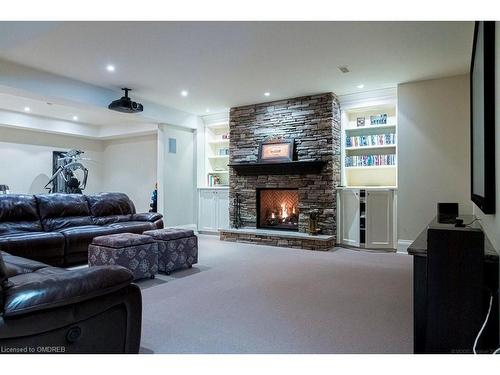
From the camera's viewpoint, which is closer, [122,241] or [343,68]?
[122,241]

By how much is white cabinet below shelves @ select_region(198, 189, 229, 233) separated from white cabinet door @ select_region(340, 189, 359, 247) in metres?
2.42

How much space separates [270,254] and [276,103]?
9.21ft

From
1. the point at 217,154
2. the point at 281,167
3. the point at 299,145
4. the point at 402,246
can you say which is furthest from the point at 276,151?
the point at 402,246

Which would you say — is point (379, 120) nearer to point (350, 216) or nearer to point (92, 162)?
point (350, 216)

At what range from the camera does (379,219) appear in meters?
5.23

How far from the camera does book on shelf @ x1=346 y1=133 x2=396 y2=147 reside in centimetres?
535

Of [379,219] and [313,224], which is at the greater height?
[379,219]

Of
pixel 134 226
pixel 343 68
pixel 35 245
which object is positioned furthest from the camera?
pixel 134 226

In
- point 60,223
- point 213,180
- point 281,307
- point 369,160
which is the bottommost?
point 281,307

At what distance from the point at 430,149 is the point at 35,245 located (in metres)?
5.32

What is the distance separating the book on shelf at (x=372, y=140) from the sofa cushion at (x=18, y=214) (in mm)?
4907
